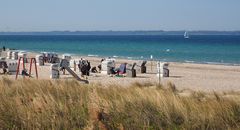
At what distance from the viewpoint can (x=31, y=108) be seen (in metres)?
7.59

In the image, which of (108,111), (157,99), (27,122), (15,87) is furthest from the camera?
(15,87)

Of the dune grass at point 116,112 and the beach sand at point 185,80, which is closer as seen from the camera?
the dune grass at point 116,112

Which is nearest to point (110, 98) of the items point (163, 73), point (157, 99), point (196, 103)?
point (157, 99)

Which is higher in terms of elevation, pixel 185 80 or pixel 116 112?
pixel 116 112

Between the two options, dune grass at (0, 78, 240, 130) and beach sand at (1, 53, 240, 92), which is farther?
beach sand at (1, 53, 240, 92)

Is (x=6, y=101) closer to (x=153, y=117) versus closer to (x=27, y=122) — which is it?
(x=27, y=122)

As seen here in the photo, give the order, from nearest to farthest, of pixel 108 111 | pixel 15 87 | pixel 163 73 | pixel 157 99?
pixel 108 111
pixel 157 99
pixel 15 87
pixel 163 73

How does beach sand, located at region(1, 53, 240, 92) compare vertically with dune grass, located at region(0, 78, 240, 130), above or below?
below

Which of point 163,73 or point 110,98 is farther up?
point 110,98

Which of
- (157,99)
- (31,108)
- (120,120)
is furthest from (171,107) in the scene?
(31,108)

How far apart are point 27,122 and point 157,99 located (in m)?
2.21

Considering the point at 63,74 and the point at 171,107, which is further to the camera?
the point at 63,74

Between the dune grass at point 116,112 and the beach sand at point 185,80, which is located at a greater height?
the dune grass at point 116,112

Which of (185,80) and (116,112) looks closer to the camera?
(116,112)
